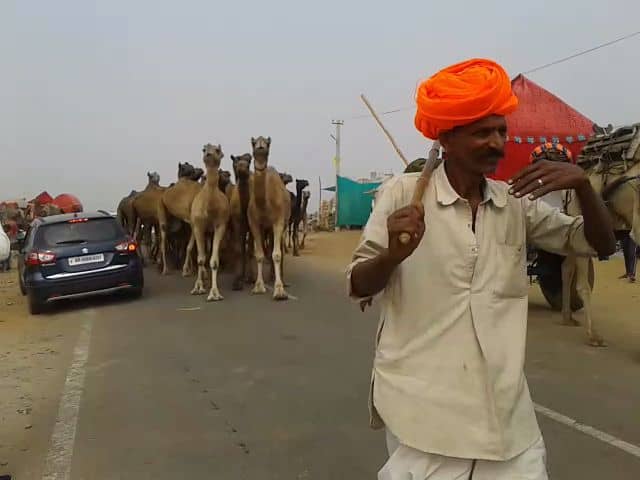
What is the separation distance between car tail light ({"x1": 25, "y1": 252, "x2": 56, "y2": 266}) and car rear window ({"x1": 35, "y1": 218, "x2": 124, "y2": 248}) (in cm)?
18

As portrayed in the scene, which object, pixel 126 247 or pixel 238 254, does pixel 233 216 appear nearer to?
pixel 238 254

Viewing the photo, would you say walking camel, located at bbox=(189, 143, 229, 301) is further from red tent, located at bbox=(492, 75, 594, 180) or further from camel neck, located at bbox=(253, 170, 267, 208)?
red tent, located at bbox=(492, 75, 594, 180)

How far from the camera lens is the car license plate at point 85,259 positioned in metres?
11.3

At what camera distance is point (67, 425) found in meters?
5.25

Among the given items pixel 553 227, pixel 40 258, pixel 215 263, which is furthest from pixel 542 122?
pixel 553 227

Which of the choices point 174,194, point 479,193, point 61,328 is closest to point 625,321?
point 479,193

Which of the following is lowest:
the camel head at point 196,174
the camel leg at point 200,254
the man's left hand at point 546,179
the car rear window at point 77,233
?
the camel leg at point 200,254

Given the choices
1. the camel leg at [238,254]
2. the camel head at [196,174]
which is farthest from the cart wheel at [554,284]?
the camel head at [196,174]

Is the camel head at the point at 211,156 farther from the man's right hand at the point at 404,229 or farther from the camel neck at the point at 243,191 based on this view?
the man's right hand at the point at 404,229

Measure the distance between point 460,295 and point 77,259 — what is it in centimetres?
1033

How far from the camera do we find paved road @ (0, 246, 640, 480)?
14.3ft

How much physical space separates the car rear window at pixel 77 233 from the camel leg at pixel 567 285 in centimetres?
759

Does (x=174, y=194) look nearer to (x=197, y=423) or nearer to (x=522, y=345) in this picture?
(x=197, y=423)

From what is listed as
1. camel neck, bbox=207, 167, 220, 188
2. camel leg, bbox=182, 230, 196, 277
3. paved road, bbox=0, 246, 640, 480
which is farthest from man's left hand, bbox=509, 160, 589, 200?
camel leg, bbox=182, 230, 196, 277
